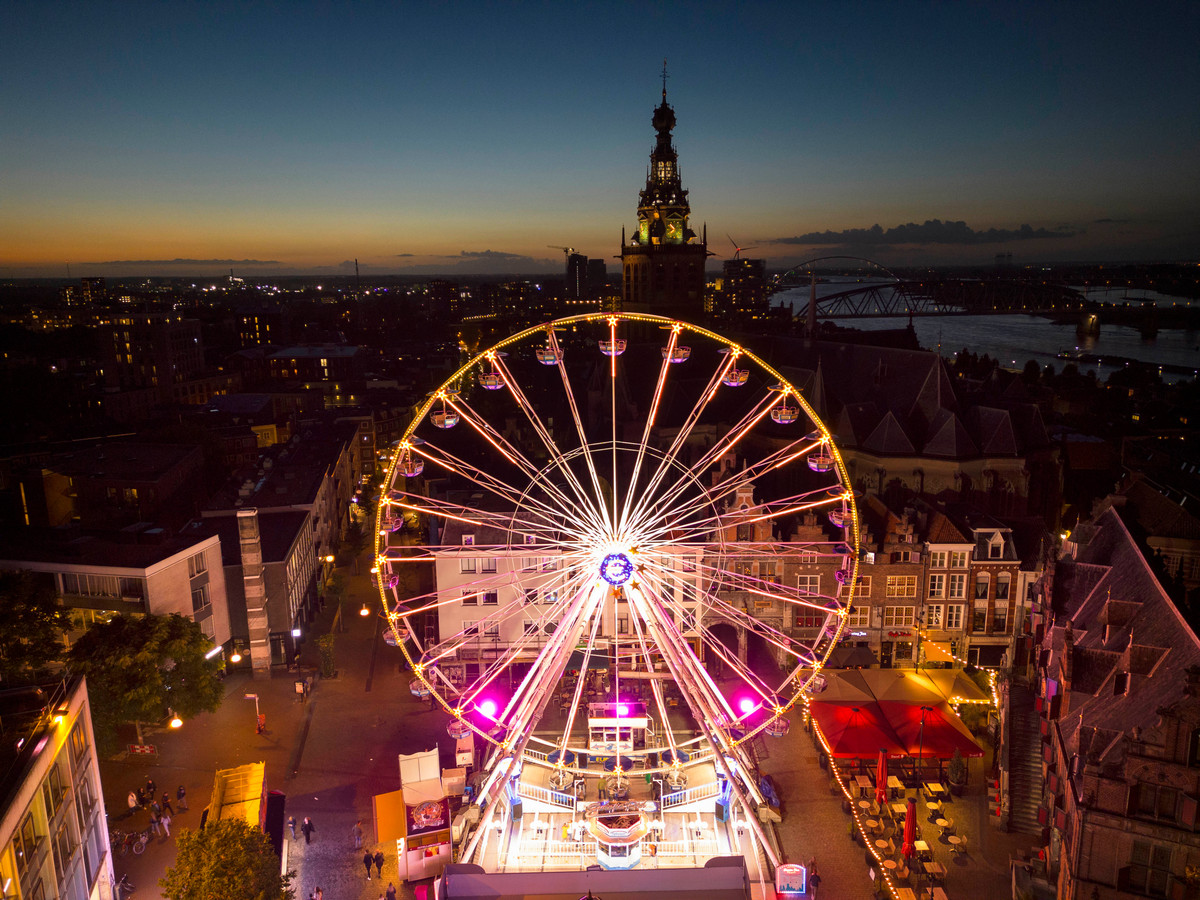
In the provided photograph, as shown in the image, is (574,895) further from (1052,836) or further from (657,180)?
(657,180)

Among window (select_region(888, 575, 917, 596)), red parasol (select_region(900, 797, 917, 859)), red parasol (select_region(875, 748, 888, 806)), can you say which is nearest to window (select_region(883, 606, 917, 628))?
window (select_region(888, 575, 917, 596))

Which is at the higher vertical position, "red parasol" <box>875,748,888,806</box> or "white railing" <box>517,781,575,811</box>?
"white railing" <box>517,781,575,811</box>

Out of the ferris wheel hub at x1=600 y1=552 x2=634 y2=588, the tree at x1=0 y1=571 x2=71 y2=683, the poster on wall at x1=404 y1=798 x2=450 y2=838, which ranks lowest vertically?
the poster on wall at x1=404 y1=798 x2=450 y2=838

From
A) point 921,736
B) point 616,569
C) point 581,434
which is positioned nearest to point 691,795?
point 921,736

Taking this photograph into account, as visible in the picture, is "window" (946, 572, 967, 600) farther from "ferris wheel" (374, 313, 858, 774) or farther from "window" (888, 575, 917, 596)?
"ferris wheel" (374, 313, 858, 774)

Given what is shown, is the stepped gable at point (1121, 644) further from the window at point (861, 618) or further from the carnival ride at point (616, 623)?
the window at point (861, 618)

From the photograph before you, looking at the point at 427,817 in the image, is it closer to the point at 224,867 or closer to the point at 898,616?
the point at 224,867

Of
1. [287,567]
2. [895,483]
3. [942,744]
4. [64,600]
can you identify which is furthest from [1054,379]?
[64,600]
